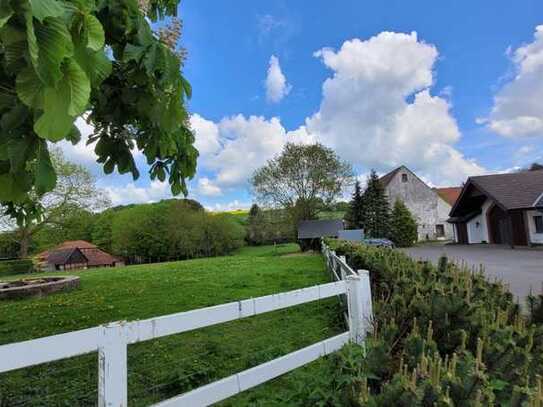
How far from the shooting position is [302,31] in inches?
461

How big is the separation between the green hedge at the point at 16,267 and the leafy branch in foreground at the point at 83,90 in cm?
2555

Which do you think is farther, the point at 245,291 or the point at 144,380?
the point at 245,291

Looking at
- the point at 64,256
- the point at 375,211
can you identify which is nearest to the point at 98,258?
the point at 64,256

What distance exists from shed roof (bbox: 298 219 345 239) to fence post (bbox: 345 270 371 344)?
83.5 ft

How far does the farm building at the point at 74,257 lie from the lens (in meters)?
32.4

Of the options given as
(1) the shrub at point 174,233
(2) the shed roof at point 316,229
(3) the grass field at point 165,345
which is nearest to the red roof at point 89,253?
(1) the shrub at point 174,233

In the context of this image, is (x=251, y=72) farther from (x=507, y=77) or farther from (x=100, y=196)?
(x=100, y=196)

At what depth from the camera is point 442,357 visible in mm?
2463

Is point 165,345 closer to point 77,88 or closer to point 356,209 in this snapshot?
point 77,88

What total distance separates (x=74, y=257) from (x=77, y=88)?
3847cm

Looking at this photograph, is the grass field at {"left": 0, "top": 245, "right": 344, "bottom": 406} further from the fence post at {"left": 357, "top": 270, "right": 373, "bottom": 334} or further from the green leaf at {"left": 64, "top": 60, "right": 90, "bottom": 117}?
the green leaf at {"left": 64, "top": 60, "right": 90, "bottom": 117}

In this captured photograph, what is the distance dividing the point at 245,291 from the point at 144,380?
442 cm

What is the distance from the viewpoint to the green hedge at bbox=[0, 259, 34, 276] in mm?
22031

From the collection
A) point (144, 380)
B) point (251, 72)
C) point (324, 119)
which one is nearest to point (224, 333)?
point (144, 380)
